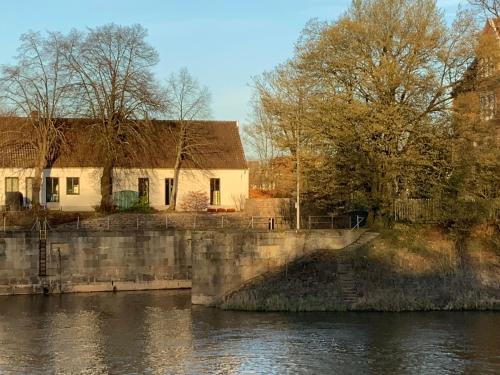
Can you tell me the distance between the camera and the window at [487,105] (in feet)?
127

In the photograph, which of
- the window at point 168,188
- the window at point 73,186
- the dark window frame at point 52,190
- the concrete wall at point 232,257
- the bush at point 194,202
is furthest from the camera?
the window at point 168,188

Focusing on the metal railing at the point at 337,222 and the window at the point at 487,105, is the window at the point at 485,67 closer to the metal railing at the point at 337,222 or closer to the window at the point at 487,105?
the window at the point at 487,105

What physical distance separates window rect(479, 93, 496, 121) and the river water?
11786 millimetres

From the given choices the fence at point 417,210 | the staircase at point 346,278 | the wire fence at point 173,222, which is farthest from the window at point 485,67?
the staircase at point 346,278

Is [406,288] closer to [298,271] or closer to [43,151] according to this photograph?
[298,271]

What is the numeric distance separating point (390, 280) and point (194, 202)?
22.1 m

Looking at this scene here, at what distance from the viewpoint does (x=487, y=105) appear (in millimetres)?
39062

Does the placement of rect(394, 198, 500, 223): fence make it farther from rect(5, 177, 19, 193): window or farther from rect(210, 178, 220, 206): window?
rect(5, 177, 19, 193): window

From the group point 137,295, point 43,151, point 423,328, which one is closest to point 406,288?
point 423,328

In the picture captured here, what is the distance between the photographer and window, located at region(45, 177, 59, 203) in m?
51.7

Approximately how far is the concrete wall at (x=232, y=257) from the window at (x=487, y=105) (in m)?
12.4

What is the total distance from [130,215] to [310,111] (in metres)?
14.9

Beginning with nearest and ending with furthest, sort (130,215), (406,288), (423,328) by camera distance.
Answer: (423,328)
(406,288)
(130,215)

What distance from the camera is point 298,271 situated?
34.7 meters
